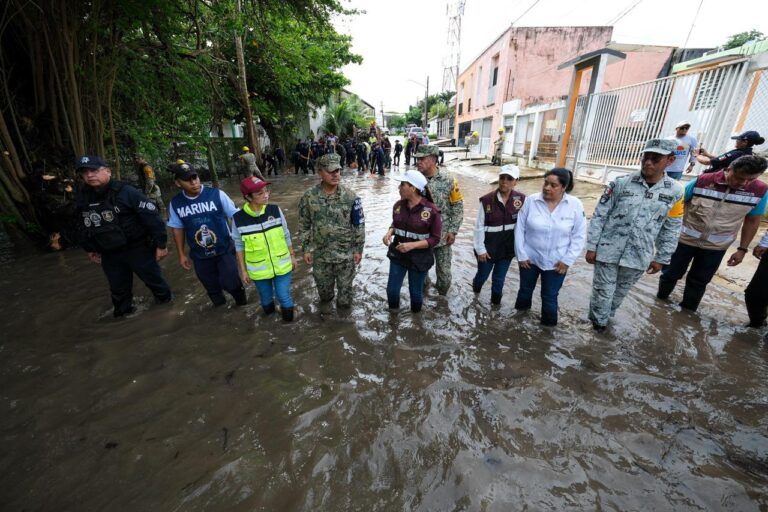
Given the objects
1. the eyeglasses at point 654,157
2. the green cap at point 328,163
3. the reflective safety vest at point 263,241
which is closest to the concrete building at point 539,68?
the eyeglasses at point 654,157

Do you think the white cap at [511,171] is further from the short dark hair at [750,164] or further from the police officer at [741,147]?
the police officer at [741,147]

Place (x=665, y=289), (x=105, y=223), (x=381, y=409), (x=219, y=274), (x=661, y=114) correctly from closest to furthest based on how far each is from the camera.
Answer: (x=381, y=409) < (x=105, y=223) < (x=219, y=274) < (x=665, y=289) < (x=661, y=114)

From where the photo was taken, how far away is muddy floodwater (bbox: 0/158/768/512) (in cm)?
186

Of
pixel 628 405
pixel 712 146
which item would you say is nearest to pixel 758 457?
pixel 628 405

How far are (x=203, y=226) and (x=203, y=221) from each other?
0.05m

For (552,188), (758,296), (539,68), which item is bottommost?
(758,296)

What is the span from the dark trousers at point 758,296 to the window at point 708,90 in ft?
17.9

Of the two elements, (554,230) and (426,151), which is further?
(426,151)

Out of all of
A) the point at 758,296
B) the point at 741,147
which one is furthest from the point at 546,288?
the point at 741,147

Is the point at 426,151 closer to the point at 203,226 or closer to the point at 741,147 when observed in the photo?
the point at 203,226

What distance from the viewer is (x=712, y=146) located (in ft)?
22.2

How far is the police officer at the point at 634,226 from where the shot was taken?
284 cm

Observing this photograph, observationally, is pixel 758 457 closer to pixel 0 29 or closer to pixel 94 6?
pixel 94 6

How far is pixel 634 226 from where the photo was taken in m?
2.95
